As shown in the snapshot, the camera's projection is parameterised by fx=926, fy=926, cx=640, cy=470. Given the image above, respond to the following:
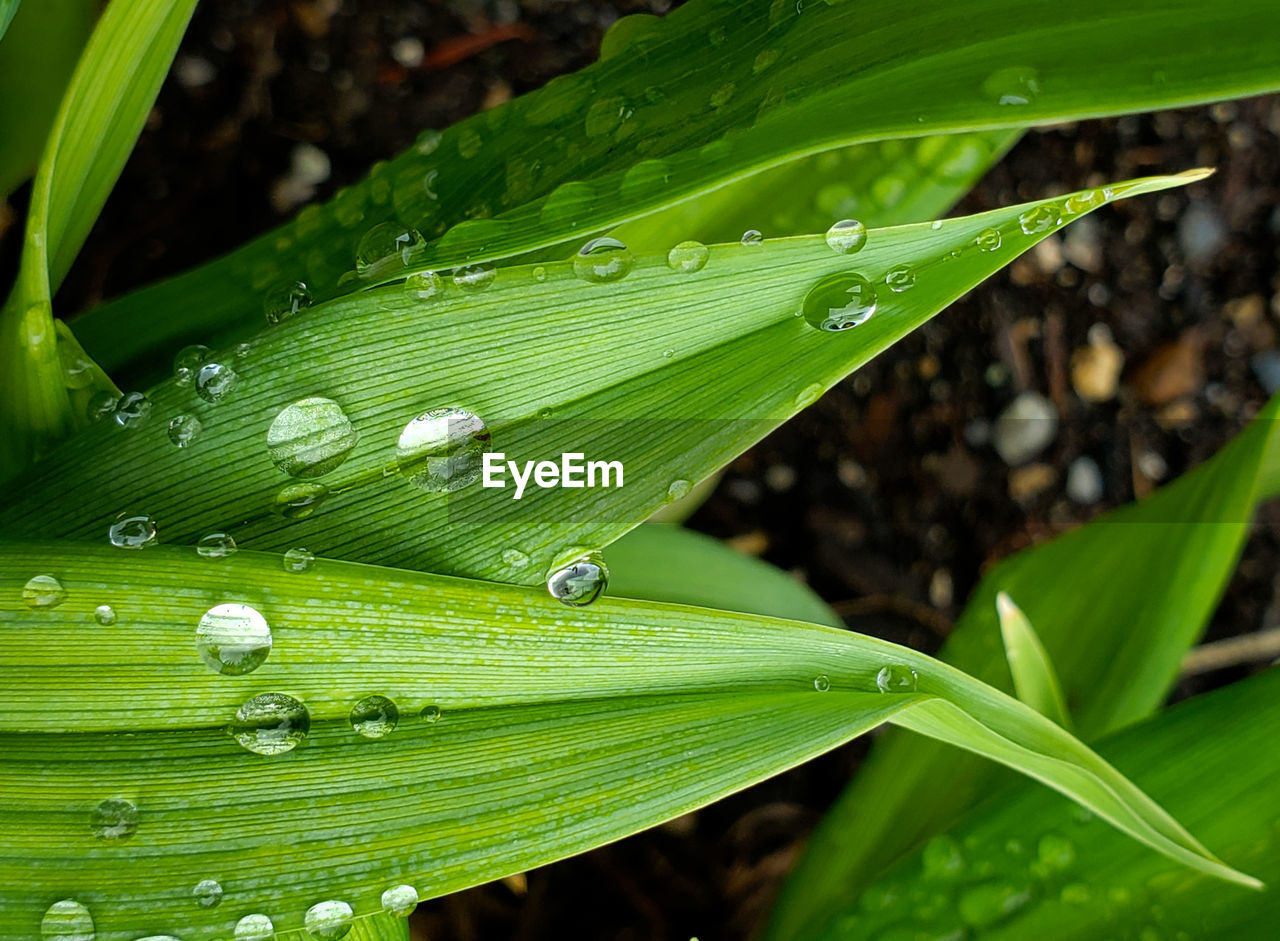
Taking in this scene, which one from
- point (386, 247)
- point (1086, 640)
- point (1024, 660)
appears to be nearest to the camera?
point (386, 247)

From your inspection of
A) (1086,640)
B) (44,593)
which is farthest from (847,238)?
(1086,640)

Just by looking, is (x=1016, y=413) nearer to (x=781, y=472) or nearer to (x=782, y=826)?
(x=781, y=472)

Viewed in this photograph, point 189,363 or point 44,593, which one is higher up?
point 189,363

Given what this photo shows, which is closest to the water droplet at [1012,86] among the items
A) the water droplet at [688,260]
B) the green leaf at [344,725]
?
the water droplet at [688,260]

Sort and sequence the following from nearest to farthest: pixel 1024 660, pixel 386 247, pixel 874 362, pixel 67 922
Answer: pixel 67 922 < pixel 386 247 < pixel 1024 660 < pixel 874 362

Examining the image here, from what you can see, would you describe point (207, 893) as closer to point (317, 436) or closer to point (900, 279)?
point (317, 436)

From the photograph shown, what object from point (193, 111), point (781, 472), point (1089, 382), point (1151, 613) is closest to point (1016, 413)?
point (1089, 382)

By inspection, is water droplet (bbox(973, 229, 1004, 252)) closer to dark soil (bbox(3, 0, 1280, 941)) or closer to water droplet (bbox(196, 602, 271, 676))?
water droplet (bbox(196, 602, 271, 676))

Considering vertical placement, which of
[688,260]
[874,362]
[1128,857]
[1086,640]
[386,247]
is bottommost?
[1128,857]

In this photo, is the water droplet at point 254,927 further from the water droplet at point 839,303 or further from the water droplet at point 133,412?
the water droplet at point 839,303
